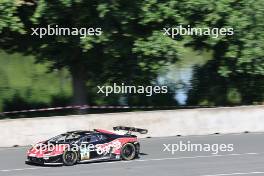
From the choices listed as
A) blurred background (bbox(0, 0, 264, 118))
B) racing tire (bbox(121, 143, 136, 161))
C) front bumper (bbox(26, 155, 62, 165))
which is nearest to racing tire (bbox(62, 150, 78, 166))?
front bumper (bbox(26, 155, 62, 165))

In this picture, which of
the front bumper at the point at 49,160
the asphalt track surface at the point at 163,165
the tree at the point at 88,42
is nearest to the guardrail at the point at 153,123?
the asphalt track surface at the point at 163,165

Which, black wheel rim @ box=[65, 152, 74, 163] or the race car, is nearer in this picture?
the race car

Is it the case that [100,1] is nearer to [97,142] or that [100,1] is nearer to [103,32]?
[103,32]

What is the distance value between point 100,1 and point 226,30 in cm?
506

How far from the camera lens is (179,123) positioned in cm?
2336

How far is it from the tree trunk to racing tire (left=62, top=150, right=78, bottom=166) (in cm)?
744

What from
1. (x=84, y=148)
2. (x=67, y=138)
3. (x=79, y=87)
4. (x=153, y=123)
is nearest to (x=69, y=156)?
(x=84, y=148)

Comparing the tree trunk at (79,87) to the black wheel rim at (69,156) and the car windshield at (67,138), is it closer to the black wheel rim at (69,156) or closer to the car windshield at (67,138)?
the car windshield at (67,138)

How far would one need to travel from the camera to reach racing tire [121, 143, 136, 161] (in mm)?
18391

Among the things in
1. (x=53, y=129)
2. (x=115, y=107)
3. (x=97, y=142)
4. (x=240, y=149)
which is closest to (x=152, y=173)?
(x=97, y=142)

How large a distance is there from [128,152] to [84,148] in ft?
4.63

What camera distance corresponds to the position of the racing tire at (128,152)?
1839cm

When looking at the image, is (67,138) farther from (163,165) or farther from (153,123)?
(153,123)

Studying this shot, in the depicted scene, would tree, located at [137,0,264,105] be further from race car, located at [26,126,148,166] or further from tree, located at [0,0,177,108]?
race car, located at [26,126,148,166]
